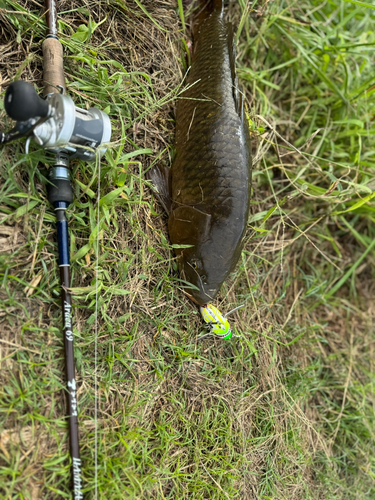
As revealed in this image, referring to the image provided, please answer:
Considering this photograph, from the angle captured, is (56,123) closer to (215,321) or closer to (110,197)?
(110,197)

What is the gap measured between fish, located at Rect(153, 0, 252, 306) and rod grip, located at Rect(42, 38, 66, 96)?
30.5 inches

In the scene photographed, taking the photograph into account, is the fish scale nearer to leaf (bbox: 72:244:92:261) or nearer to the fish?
the fish

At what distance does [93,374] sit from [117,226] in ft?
2.72

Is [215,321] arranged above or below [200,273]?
below

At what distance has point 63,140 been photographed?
5.53 ft

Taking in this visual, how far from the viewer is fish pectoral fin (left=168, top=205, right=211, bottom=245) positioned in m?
2.17

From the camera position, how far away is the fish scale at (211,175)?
2131mm

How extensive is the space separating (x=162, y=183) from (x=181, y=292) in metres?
0.72

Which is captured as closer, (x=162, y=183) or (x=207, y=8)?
(x=162, y=183)

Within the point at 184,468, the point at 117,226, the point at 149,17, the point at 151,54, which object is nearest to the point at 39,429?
the point at 184,468

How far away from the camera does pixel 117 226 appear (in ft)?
6.93

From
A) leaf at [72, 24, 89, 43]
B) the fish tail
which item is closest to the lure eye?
leaf at [72, 24, 89, 43]

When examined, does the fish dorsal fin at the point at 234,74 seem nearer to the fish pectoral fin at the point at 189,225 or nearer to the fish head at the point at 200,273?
the fish pectoral fin at the point at 189,225

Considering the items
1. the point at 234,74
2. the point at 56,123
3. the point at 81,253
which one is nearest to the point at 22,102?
the point at 56,123
